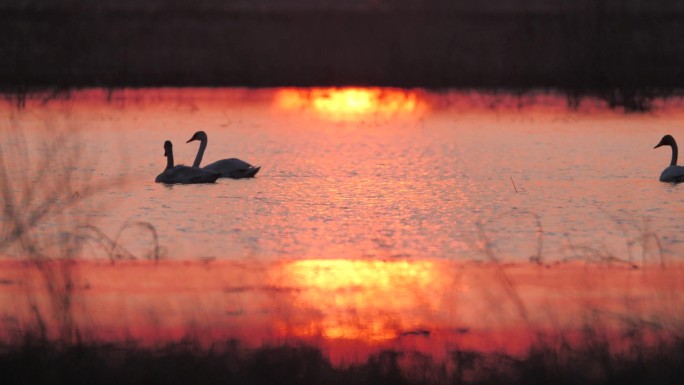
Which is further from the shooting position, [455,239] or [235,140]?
[235,140]

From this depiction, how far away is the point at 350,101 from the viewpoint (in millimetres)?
23078

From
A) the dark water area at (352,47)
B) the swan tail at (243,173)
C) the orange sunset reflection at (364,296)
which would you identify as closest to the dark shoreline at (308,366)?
the orange sunset reflection at (364,296)

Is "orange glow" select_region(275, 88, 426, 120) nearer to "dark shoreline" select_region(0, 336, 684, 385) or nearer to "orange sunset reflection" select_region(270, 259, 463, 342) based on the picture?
"orange sunset reflection" select_region(270, 259, 463, 342)

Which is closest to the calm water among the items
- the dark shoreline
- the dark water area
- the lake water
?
the lake water

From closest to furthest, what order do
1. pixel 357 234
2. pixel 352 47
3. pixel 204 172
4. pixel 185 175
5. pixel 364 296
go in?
1. pixel 364 296
2. pixel 357 234
3. pixel 185 175
4. pixel 204 172
5. pixel 352 47

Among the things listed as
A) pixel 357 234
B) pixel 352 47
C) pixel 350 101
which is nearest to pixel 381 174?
pixel 357 234

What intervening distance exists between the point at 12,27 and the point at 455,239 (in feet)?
72.3

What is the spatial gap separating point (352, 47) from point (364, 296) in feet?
68.3

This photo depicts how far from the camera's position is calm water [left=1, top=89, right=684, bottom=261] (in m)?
9.11

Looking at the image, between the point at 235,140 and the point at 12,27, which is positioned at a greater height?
the point at 12,27

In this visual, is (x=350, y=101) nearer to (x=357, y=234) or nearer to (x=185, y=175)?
(x=185, y=175)

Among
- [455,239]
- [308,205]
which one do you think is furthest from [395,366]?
[308,205]

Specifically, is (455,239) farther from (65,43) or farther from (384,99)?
(65,43)

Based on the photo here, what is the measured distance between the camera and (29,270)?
691cm
